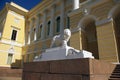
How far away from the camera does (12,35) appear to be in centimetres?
2030

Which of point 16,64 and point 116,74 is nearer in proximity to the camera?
point 116,74

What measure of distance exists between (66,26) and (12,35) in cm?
1069

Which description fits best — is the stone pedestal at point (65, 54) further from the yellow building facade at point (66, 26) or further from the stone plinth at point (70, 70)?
the yellow building facade at point (66, 26)

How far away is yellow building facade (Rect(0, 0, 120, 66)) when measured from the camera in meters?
9.02

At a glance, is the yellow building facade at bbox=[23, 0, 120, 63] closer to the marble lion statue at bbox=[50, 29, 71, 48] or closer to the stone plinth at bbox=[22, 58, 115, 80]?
the marble lion statue at bbox=[50, 29, 71, 48]

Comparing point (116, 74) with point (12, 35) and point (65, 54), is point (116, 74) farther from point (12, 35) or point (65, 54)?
point (12, 35)

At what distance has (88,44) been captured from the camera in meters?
11.6

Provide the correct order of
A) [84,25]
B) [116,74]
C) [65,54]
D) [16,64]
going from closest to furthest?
[65,54] < [116,74] < [84,25] < [16,64]

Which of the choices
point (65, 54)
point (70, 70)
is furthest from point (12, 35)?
point (70, 70)

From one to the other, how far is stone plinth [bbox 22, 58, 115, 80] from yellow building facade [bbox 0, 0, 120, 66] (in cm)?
480

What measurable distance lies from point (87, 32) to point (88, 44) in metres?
1.27

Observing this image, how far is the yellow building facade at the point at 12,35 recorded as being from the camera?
60.7ft

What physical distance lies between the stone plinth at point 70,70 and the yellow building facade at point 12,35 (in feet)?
48.1

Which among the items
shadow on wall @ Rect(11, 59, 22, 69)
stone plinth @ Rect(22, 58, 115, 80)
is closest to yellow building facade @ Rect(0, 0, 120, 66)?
shadow on wall @ Rect(11, 59, 22, 69)
